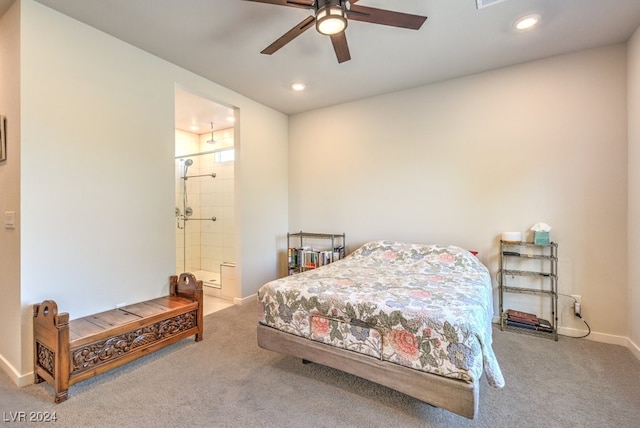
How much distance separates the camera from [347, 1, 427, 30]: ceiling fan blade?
1.69 meters

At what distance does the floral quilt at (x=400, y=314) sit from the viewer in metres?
1.52

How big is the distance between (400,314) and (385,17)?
1.75 m

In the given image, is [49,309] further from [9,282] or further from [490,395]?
[490,395]

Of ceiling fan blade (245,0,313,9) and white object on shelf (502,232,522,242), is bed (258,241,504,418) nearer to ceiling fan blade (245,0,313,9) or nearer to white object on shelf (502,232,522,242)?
white object on shelf (502,232,522,242)

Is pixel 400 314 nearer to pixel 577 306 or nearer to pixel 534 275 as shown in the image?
pixel 534 275

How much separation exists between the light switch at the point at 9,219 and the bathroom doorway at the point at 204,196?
2.61 m

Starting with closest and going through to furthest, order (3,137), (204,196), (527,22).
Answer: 1. (3,137)
2. (527,22)
3. (204,196)

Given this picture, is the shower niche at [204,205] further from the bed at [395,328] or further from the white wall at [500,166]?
the bed at [395,328]

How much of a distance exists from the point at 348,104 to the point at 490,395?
11.2 feet

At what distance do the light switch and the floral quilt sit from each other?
1.75m

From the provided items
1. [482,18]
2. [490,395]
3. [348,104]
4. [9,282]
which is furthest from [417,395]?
[348,104]

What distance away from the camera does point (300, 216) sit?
14.3 ft

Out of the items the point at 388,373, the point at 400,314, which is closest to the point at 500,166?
the point at 400,314

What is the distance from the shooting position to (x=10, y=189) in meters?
2.04
